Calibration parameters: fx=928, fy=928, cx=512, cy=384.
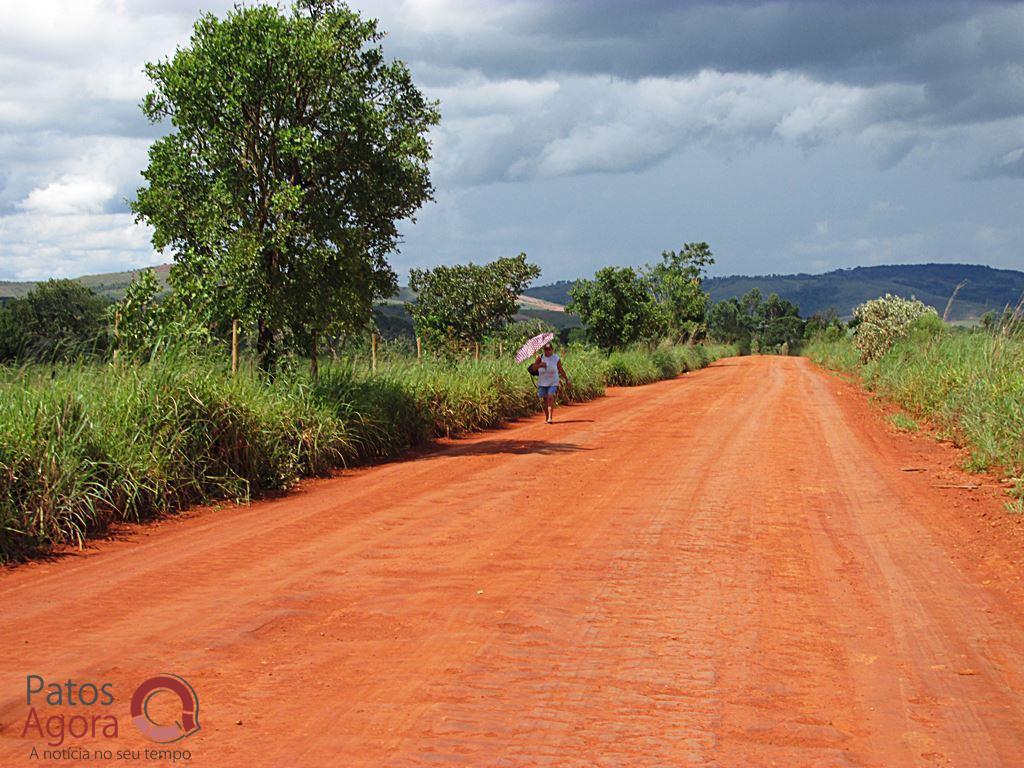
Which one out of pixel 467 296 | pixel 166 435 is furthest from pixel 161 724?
pixel 467 296

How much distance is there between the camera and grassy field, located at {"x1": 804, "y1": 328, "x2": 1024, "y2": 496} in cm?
1174

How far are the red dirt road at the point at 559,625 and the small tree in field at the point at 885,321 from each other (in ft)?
71.3

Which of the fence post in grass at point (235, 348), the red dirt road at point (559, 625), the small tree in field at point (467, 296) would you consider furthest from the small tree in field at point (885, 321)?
the fence post in grass at point (235, 348)

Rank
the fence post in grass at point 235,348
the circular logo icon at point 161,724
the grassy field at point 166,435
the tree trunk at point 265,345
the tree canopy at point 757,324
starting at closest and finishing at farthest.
A: 1. the circular logo icon at point 161,724
2. the grassy field at point 166,435
3. the fence post in grass at point 235,348
4. the tree trunk at point 265,345
5. the tree canopy at point 757,324

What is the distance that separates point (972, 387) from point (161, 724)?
13.7 metres

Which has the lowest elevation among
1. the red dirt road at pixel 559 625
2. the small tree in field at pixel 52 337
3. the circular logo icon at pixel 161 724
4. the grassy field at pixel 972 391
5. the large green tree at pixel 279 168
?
the red dirt road at pixel 559 625

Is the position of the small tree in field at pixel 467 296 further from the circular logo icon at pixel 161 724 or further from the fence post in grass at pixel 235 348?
the circular logo icon at pixel 161 724

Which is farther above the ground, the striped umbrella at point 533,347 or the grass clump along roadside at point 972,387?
the striped umbrella at point 533,347

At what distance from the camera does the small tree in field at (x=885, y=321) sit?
3106 centimetres

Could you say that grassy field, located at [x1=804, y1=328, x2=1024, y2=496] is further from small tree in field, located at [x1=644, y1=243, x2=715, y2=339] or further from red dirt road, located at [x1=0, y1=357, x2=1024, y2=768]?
small tree in field, located at [x1=644, y1=243, x2=715, y2=339]

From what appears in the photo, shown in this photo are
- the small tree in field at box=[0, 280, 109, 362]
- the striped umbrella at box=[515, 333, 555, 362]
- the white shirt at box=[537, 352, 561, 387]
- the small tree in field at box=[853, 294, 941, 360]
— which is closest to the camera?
the small tree in field at box=[0, 280, 109, 362]

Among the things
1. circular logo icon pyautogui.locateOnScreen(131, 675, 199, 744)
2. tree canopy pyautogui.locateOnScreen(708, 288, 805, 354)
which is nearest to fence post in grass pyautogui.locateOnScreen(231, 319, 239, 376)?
circular logo icon pyautogui.locateOnScreen(131, 675, 199, 744)

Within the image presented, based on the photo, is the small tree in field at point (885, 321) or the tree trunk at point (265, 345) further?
the small tree in field at point (885, 321)

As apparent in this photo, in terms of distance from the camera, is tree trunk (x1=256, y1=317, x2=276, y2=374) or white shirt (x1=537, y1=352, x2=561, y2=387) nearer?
tree trunk (x1=256, y1=317, x2=276, y2=374)
